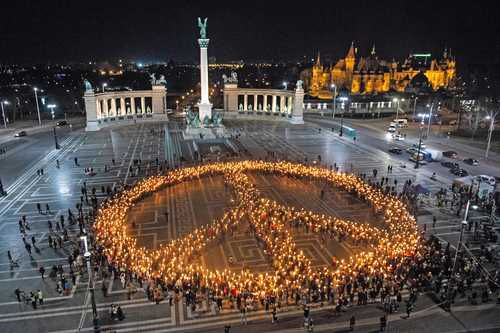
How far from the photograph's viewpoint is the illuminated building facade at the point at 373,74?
378ft

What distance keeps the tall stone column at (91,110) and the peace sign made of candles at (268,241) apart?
3591 centimetres

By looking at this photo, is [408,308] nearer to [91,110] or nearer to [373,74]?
[91,110]

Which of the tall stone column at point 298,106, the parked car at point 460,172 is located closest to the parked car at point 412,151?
the parked car at point 460,172

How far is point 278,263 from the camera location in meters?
23.4

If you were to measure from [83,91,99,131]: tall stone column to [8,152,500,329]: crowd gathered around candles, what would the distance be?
38.4 meters

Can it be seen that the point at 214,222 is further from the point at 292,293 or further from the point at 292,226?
the point at 292,293

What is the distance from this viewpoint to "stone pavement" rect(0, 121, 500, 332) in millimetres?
→ 18703

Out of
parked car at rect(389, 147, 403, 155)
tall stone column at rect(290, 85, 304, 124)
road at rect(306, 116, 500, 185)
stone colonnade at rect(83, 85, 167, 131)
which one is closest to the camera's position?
road at rect(306, 116, 500, 185)

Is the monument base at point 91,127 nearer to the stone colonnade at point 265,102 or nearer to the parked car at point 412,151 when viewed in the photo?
the stone colonnade at point 265,102

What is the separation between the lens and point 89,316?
19078mm

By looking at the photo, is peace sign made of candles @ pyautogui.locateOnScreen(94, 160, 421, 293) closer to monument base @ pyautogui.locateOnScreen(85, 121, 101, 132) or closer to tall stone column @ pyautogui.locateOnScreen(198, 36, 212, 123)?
tall stone column @ pyautogui.locateOnScreen(198, 36, 212, 123)

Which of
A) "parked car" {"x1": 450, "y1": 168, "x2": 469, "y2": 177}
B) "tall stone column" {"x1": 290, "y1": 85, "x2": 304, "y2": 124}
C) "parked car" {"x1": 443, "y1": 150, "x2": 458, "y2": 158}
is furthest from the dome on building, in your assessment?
"parked car" {"x1": 450, "y1": 168, "x2": 469, "y2": 177}

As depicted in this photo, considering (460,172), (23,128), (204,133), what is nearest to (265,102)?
(204,133)

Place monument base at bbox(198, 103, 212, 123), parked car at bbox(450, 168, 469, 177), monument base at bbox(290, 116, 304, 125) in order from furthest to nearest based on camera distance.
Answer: monument base at bbox(290, 116, 304, 125) → monument base at bbox(198, 103, 212, 123) → parked car at bbox(450, 168, 469, 177)
